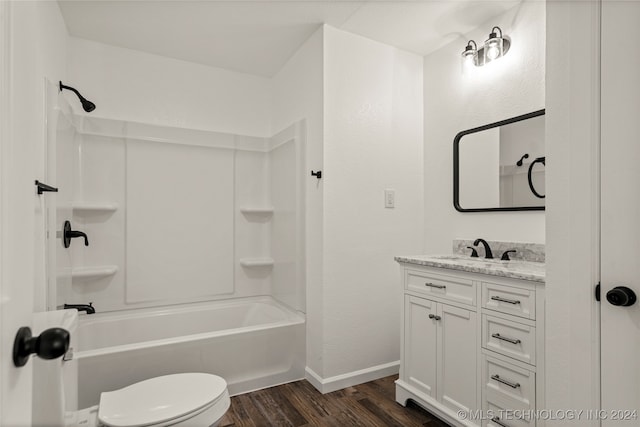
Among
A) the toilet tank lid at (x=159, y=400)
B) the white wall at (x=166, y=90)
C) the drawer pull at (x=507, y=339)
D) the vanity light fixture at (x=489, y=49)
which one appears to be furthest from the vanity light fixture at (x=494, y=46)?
the toilet tank lid at (x=159, y=400)

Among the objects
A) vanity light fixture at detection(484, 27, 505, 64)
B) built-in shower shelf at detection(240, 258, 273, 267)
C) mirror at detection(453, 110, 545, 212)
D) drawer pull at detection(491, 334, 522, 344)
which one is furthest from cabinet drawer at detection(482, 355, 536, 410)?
built-in shower shelf at detection(240, 258, 273, 267)

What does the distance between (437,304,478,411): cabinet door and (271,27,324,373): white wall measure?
80 cm

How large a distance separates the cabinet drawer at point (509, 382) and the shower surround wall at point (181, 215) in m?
1.35

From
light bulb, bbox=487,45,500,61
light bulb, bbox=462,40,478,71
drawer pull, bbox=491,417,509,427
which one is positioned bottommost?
drawer pull, bbox=491,417,509,427

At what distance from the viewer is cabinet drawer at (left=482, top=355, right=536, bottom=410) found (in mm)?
1476

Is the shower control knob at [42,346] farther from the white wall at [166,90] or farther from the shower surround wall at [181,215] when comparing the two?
the white wall at [166,90]

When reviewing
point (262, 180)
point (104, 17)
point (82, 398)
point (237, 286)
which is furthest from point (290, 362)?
point (104, 17)

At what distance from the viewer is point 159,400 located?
154 centimetres

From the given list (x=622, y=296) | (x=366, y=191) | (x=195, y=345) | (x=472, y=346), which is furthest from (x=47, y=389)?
(x=366, y=191)

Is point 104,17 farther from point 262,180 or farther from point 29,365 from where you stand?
point 29,365

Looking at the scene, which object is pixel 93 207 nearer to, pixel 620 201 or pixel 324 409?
pixel 324 409

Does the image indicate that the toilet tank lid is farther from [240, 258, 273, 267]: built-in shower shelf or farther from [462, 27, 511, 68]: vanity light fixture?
[462, 27, 511, 68]: vanity light fixture

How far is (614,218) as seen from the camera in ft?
3.12

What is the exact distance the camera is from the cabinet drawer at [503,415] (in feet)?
4.87
